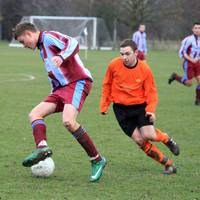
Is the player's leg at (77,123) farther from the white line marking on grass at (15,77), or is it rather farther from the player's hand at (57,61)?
the white line marking on grass at (15,77)

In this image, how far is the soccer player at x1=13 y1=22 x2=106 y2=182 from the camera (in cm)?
633

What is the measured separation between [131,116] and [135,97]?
0.22 meters

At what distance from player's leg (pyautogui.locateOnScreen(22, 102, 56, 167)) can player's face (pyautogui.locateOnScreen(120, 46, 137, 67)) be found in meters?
0.94

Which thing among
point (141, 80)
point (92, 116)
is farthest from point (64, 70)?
point (92, 116)

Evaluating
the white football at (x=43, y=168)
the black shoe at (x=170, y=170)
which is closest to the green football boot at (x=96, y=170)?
the white football at (x=43, y=168)

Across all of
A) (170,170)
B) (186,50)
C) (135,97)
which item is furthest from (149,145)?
(186,50)

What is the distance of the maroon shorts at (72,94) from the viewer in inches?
255

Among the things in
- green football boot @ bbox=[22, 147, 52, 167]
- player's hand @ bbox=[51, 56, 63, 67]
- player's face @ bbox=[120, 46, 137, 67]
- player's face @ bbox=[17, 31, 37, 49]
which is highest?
player's face @ bbox=[17, 31, 37, 49]

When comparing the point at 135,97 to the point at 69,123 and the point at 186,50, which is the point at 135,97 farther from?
the point at 186,50

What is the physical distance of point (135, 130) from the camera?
7.04 m

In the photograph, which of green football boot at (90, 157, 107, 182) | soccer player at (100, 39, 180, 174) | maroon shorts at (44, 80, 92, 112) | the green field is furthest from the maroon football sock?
soccer player at (100, 39, 180, 174)

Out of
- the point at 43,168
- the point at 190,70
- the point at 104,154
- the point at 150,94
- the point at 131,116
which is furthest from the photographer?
the point at 190,70

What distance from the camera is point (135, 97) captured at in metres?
6.98

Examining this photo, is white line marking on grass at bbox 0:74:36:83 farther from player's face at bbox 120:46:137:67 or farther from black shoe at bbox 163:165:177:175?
black shoe at bbox 163:165:177:175
